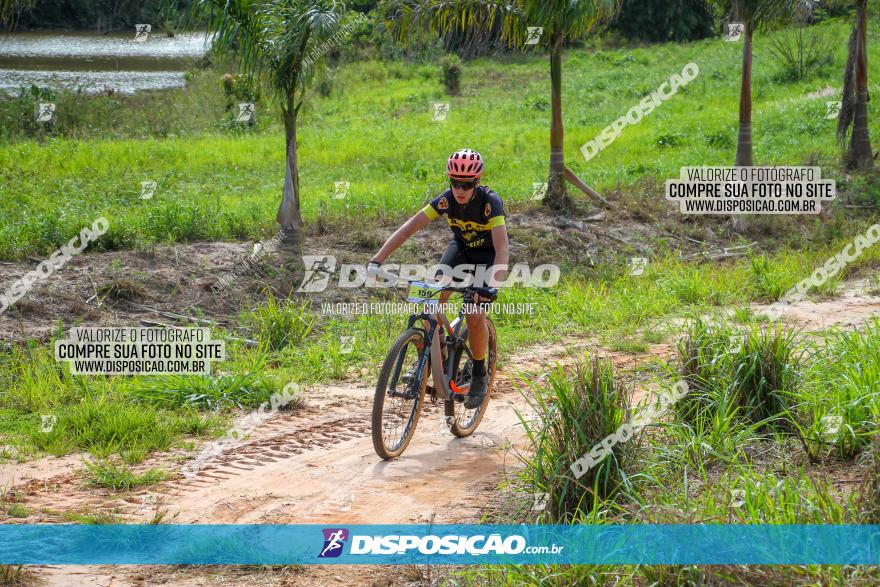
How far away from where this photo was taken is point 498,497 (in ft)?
19.5

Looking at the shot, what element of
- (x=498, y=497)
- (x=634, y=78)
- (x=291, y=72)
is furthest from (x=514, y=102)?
(x=498, y=497)

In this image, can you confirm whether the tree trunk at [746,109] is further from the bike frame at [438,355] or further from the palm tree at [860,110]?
the bike frame at [438,355]

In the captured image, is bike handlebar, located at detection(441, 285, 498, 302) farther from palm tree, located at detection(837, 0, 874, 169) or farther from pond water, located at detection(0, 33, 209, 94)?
pond water, located at detection(0, 33, 209, 94)

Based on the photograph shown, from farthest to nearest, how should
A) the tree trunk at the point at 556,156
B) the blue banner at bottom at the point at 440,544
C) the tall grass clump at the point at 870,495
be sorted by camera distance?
1. the tree trunk at the point at 556,156
2. the tall grass clump at the point at 870,495
3. the blue banner at bottom at the point at 440,544

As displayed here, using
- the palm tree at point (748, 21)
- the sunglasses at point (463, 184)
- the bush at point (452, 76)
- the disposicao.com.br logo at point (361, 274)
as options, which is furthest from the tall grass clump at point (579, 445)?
the bush at point (452, 76)

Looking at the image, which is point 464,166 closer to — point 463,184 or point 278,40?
point 463,184

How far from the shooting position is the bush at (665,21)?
3962cm

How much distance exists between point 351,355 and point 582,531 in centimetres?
493

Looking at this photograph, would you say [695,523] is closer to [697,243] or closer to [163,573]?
[163,573]

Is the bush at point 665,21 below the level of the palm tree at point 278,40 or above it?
above

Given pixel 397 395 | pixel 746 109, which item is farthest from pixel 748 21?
pixel 397 395

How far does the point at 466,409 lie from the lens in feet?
24.3

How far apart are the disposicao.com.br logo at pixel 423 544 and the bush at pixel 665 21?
1472 inches

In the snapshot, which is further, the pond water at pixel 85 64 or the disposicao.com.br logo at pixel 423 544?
the pond water at pixel 85 64
